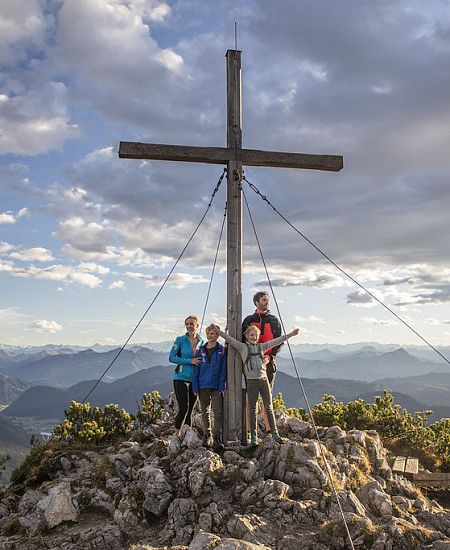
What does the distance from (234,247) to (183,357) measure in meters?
2.54

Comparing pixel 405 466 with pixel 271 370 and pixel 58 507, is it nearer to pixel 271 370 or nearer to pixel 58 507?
pixel 271 370

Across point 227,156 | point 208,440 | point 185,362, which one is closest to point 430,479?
point 208,440

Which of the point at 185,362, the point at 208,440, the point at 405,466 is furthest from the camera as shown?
the point at 405,466

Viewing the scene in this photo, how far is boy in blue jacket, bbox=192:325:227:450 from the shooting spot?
9461mm

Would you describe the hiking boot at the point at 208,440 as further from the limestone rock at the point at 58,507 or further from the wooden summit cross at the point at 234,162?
the limestone rock at the point at 58,507

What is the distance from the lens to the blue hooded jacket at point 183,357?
967 centimetres

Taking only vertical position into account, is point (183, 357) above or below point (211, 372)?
above

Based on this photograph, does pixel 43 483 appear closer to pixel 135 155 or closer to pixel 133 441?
pixel 133 441

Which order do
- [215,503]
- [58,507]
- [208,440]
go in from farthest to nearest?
[208,440]
[58,507]
[215,503]

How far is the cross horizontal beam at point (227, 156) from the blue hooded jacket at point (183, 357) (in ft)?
12.5

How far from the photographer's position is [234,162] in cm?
1014

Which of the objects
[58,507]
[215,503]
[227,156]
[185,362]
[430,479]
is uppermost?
[227,156]

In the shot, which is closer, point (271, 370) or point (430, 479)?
point (271, 370)

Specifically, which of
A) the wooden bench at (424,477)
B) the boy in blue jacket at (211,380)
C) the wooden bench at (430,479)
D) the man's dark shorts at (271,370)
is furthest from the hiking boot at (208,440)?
the wooden bench at (430,479)
